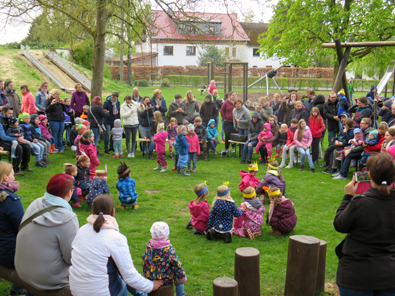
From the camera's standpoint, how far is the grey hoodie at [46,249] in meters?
3.58

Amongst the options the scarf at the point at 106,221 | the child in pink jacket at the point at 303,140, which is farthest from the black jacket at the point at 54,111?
the scarf at the point at 106,221

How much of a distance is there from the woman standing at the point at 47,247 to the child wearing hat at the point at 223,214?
2.89 meters

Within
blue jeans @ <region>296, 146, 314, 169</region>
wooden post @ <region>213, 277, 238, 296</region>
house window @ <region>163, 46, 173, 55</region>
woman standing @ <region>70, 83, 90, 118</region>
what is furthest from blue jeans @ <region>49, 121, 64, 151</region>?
house window @ <region>163, 46, 173, 55</region>

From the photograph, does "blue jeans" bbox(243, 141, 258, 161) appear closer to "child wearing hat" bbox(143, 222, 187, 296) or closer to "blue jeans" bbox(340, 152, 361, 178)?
"blue jeans" bbox(340, 152, 361, 178)

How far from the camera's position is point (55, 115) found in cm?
1190

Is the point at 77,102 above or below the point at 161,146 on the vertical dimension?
above

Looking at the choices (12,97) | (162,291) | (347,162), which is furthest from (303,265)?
(12,97)

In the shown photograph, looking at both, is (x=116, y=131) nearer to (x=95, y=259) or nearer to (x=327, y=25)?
(x=95, y=259)

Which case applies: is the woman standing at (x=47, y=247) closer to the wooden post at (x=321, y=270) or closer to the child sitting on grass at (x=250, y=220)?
the wooden post at (x=321, y=270)

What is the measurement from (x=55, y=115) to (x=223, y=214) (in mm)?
7878

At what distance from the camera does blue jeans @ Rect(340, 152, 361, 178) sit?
984 centimetres

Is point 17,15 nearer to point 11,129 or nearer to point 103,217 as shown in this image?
point 11,129

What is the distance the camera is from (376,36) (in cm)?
1814

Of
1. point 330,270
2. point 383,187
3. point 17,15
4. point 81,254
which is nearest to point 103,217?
point 81,254
